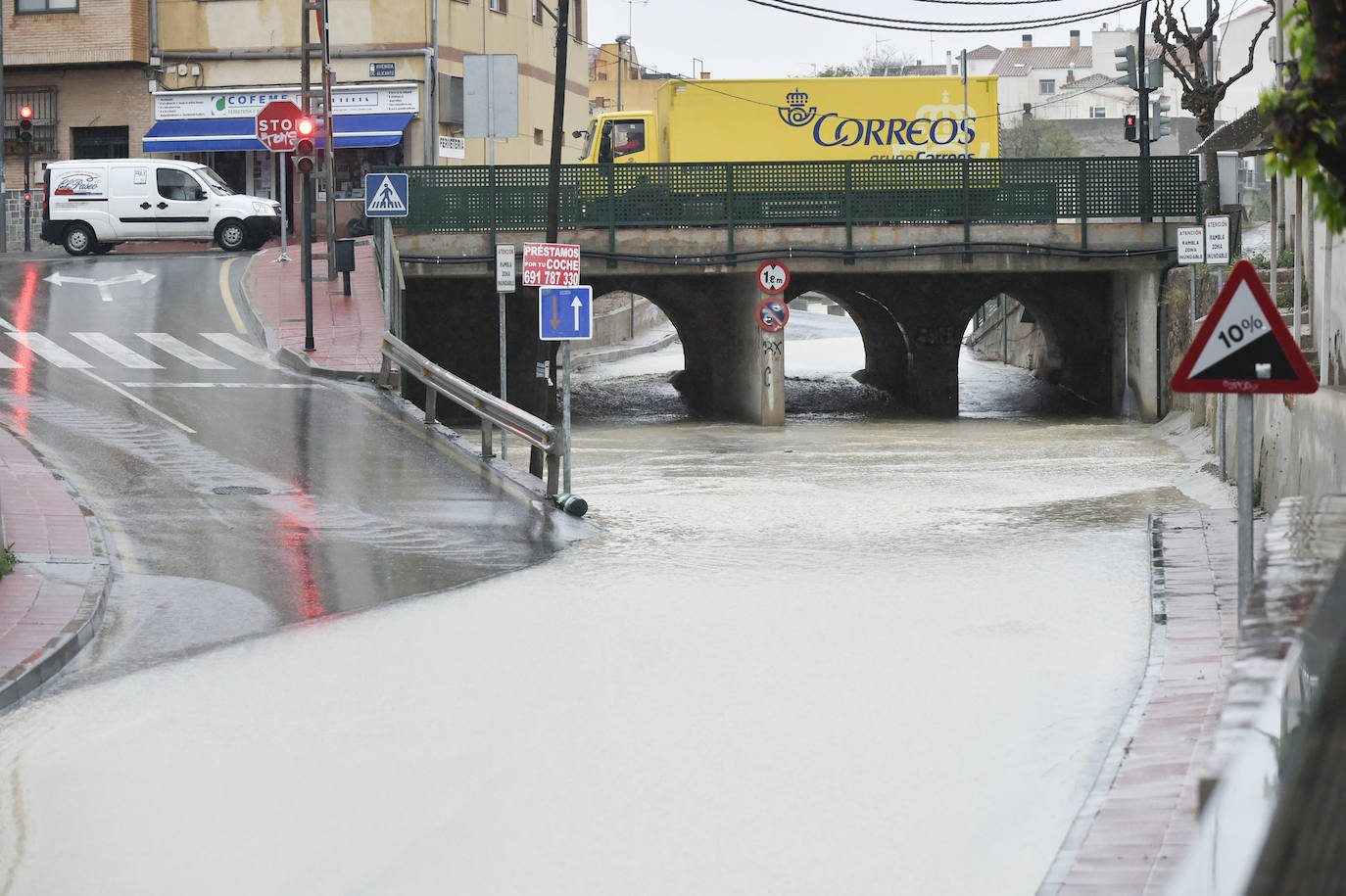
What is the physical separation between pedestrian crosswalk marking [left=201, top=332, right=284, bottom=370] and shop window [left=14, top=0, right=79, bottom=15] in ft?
70.7

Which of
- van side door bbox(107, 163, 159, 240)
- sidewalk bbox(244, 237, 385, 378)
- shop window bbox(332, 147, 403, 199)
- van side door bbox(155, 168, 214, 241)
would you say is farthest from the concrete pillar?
van side door bbox(107, 163, 159, 240)

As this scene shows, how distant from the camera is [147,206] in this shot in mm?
36000

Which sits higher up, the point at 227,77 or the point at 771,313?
the point at 227,77

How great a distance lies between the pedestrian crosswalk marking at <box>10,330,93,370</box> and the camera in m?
23.8

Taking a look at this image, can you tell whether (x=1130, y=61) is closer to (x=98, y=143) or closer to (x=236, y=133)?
(x=236, y=133)

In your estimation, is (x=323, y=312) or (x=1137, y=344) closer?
(x=323, y=312)

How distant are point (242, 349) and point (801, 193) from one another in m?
12.0

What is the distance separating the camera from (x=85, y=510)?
561 inches

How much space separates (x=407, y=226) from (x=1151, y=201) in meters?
14.5

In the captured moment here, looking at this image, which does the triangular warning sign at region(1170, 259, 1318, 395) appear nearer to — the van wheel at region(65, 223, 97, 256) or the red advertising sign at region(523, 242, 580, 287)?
the red advertising sign at region(523, 242, 580, 287)

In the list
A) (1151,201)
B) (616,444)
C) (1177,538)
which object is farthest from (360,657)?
(1151,201)

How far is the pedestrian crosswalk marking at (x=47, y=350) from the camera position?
23.8 meters

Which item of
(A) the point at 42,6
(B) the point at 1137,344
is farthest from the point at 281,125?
(A) the point at 42,6

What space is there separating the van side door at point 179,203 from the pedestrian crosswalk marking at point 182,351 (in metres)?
10.4
